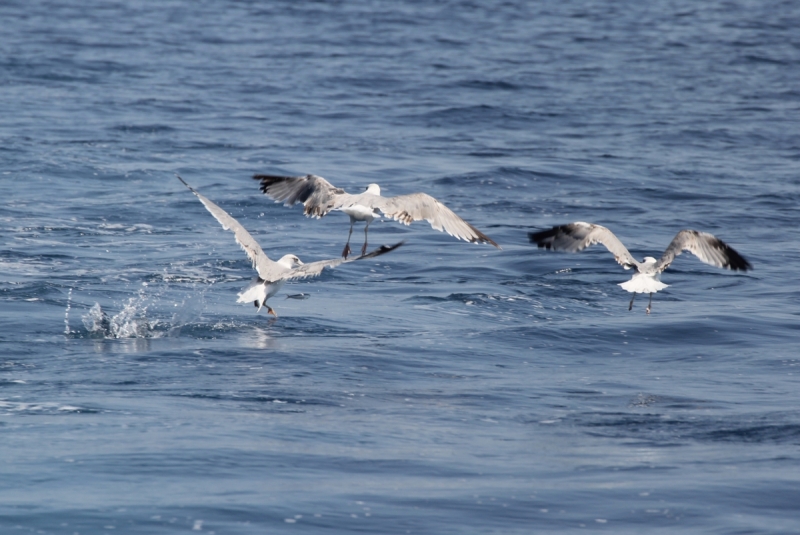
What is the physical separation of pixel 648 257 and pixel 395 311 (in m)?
3.01

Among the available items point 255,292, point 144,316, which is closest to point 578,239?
point 255,292

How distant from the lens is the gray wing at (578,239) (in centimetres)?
1347

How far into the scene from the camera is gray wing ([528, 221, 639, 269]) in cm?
1347

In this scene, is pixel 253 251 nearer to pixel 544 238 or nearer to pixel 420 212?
pixel 420 212

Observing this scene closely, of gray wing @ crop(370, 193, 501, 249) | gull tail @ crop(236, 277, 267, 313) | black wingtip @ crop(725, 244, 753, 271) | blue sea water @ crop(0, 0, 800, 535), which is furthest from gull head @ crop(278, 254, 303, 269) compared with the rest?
black wingtip @ crop(725, 244, 753, 271)

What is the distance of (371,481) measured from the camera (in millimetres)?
8336

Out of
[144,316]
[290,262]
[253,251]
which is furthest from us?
[144,316]

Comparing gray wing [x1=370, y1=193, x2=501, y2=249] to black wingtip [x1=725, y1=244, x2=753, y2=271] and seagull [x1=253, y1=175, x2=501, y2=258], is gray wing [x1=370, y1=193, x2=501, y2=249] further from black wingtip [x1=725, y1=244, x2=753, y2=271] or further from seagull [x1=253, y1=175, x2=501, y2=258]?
black wingtip [x1=725, y1=244, x2=753, y2=271]

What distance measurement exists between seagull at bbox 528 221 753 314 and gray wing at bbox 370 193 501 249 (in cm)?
91

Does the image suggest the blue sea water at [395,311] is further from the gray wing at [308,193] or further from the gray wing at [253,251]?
the gray wing at [308,193]

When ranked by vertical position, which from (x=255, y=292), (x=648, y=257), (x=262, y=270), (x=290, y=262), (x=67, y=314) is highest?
(x=648, y=257)

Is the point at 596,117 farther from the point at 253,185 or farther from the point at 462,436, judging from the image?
the point at 462,436

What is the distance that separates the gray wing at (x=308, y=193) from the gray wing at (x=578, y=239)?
2362 mm

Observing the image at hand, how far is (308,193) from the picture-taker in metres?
14.3
